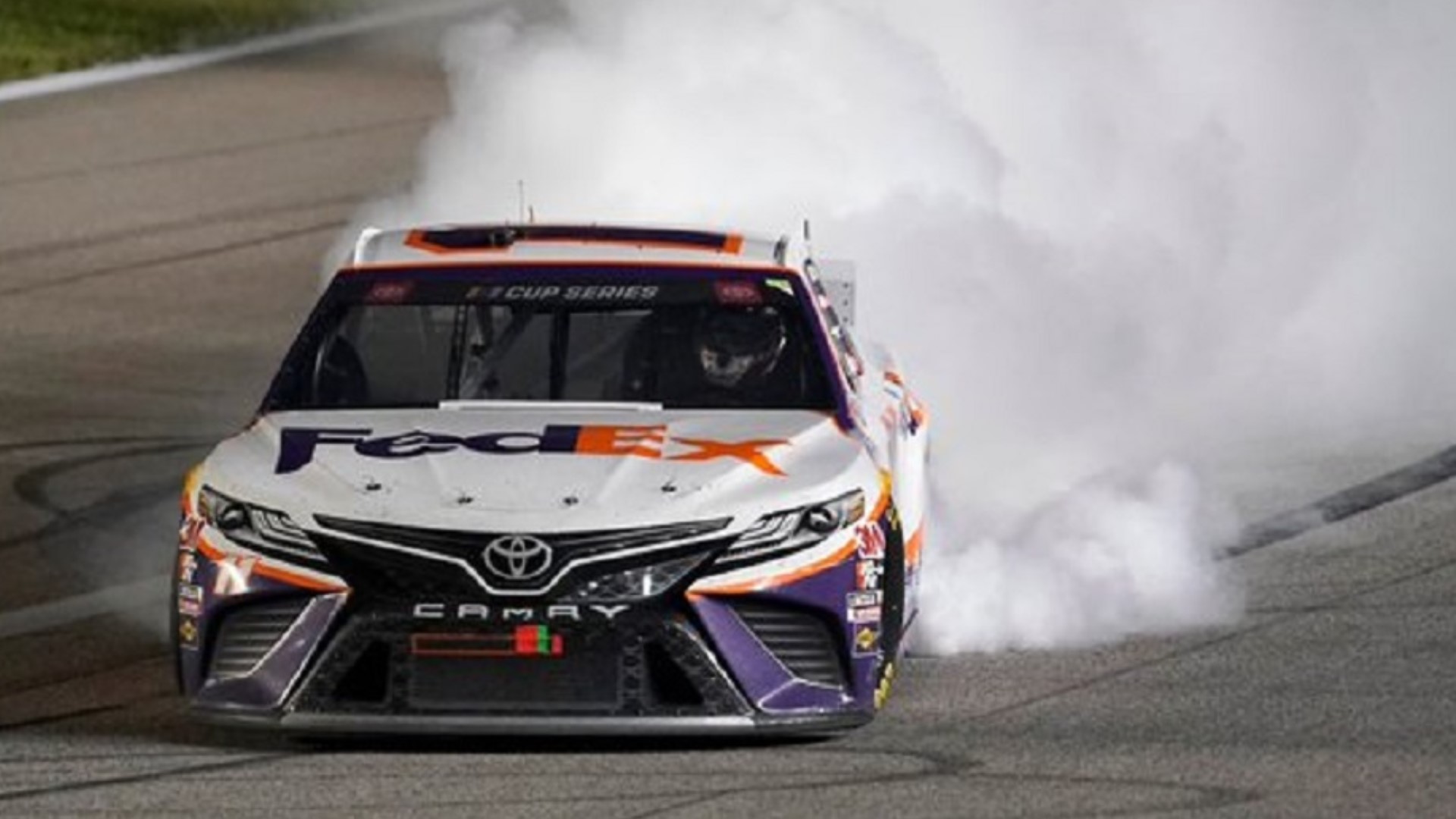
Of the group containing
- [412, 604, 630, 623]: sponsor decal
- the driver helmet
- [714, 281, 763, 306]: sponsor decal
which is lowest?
[412, 604, 630, 623]: sponsor decal

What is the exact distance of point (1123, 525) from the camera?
13.9 meters

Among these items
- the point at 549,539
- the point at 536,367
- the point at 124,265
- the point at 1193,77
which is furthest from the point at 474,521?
the point at 124,265

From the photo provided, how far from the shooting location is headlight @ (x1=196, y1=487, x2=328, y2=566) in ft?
36.5

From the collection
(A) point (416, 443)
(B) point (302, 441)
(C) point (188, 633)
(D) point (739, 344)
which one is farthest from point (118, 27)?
(C) point (188, 633)

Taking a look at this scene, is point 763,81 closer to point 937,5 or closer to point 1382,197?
point 937,5

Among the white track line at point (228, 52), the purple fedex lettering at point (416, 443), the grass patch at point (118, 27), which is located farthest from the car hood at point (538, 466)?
the grass patch at point (118, 27)

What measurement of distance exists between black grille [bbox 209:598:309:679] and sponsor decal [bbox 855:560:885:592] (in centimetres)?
128

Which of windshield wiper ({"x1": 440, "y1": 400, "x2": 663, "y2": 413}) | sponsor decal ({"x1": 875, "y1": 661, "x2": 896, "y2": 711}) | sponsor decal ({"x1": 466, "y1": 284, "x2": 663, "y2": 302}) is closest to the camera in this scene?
sponsor decal ({"x1": 875, "y1": 661, "x2": 896, "y2": 711})

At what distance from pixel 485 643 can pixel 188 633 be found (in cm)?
78

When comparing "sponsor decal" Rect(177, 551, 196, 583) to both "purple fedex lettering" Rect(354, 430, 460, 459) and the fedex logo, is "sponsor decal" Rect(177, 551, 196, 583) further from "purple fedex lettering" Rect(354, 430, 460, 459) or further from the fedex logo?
"purple fedex lettering" Rect(354, 430, 460, 459)

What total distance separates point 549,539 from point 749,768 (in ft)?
2.25

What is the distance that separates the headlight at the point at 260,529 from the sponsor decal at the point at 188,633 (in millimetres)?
224

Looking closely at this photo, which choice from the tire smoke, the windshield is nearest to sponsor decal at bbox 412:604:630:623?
the windshield

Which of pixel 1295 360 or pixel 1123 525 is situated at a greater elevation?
pixel 1295 360
